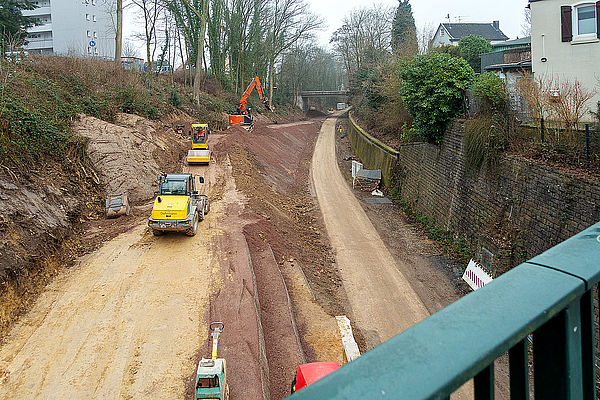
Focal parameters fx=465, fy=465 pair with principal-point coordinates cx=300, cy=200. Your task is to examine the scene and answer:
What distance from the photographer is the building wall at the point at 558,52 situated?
18828 millimetres

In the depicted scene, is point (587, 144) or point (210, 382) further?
point (587, 144)

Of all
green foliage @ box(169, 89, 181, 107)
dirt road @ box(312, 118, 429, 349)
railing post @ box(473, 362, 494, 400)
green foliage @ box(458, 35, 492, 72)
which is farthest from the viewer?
green foliage @ box(169, 89, 181, 107)

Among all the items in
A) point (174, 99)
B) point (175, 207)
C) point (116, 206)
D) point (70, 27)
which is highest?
point (70, 27)

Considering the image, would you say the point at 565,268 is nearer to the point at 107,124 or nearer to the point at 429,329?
the point at 429,329

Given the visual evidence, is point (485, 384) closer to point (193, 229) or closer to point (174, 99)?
point (193, 229)

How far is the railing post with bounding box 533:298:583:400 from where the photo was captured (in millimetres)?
1176

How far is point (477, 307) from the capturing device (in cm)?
115

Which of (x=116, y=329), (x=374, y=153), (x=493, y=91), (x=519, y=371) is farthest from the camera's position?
(x=374, y=153)

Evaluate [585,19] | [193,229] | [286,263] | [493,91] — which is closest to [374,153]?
[493,91]

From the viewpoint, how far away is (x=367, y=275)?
18.6 m

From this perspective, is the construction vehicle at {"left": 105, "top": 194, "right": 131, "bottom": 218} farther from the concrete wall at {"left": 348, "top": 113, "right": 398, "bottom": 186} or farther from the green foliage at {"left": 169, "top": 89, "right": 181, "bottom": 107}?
the green foliage at {"left": 169, "top": 89, "right": 181, "bottom": 107}

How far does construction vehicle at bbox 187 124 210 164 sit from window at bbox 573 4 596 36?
20.4 m

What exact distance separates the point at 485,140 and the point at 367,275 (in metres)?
7.13

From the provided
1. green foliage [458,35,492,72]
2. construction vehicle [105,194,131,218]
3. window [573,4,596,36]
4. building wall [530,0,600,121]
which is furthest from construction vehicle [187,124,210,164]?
green foliage [458,35,492,72]
